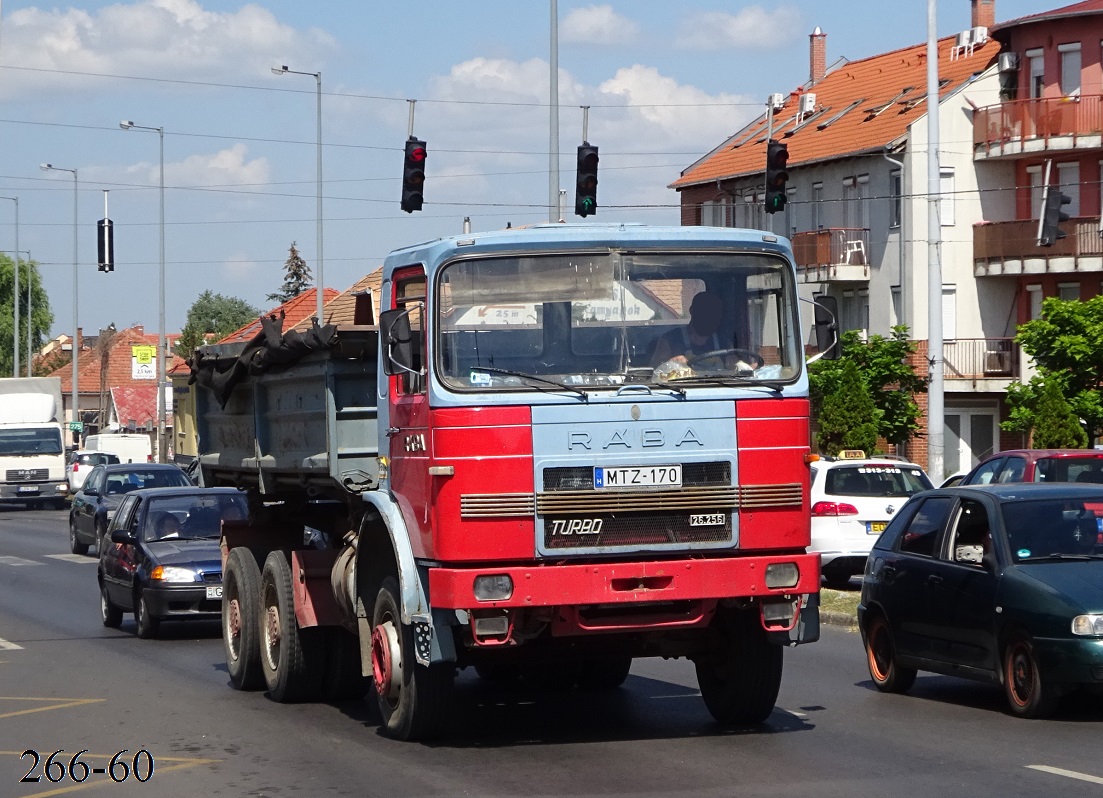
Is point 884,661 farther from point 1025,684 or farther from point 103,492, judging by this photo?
point 103,492

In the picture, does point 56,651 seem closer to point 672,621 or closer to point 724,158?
point 672,621

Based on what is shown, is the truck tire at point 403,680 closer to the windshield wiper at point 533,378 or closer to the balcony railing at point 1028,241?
the windshield wiper at point 533,378

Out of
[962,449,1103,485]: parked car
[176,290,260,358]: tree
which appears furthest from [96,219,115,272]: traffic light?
[176,290,260,358]: tree

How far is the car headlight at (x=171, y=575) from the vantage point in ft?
61.1

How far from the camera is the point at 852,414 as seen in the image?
1551 inches

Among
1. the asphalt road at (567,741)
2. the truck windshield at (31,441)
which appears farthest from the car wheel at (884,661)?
the truck windshield at (31,441)

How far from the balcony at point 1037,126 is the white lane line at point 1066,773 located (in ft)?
141

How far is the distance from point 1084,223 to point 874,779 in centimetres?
4338

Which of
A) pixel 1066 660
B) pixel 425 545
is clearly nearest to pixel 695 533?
pixel 425 545

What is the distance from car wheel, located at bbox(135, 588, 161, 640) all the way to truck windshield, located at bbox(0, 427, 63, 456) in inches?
1457

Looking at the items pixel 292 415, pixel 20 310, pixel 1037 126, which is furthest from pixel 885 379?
pixel 20 310

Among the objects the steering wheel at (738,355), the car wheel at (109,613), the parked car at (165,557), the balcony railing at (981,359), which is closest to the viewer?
the steering wheel at (738,355)

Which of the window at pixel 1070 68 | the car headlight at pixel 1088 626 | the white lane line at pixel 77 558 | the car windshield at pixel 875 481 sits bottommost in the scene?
the white lane line at pixel 77 558

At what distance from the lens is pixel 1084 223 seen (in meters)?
50.1
